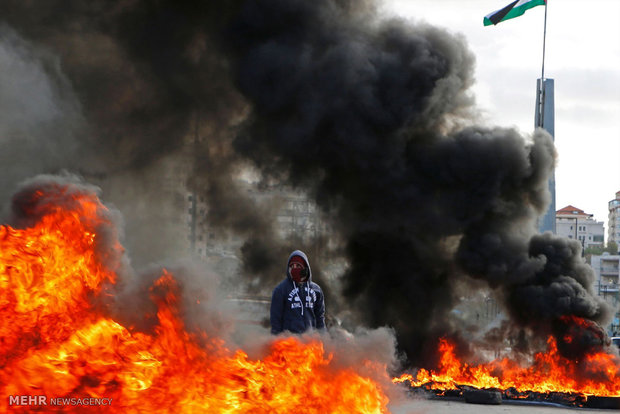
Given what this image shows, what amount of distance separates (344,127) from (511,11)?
6.38 metres

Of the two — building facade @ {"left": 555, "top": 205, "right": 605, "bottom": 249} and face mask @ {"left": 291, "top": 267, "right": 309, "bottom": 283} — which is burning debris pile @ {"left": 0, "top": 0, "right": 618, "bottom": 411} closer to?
face mask @ {"left": 291, "top": 267, "right": 309, "bottom": 283}

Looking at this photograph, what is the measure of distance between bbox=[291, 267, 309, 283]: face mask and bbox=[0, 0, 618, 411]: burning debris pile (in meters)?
7.82

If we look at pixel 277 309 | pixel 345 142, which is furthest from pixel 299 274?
pixel 345 142

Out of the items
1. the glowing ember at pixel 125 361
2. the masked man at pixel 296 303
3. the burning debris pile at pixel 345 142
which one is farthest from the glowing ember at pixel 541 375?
the glowing ember at pixel 125 361

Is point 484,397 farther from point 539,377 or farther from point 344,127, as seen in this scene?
point 344,127

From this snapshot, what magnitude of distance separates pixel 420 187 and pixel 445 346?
346 centimetres

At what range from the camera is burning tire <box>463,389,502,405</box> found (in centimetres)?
1193

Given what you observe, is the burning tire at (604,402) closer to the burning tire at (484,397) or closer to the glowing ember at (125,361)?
the burning tire at (484,397)

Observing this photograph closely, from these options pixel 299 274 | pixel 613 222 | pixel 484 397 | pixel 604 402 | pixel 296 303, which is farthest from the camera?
pixel 613 222

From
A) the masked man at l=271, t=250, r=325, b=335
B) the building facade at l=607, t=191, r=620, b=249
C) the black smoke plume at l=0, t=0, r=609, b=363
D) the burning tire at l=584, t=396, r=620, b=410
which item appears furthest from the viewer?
the building facade at l=607, t=191, r=620, b=249

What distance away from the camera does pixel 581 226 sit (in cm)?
13162

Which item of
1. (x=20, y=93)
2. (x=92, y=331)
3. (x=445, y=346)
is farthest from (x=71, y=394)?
(x=445, y=346)

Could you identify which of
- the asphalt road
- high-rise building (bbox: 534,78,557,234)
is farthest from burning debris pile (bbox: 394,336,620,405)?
high-rise building (bbox: 534,78,557,234)

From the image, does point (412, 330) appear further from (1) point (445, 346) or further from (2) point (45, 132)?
(2) point (45, 132)
